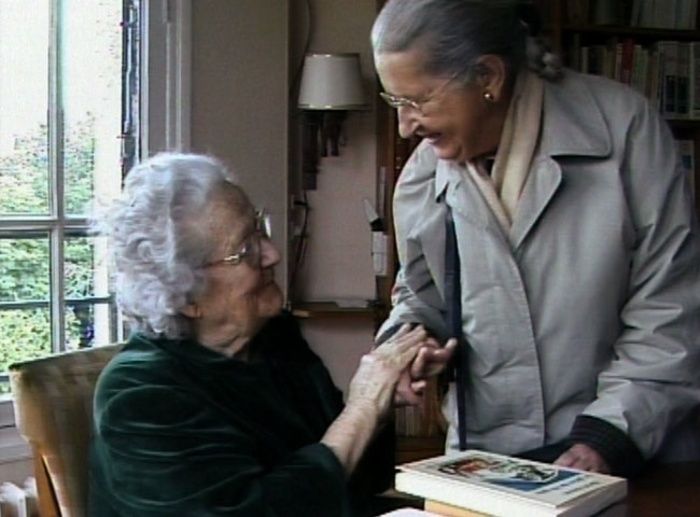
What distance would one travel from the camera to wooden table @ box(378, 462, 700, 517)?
4.35ft

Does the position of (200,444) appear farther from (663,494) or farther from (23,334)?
(23,334)

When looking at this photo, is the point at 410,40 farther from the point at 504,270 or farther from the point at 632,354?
the point at 632,354

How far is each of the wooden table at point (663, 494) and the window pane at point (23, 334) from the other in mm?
1608

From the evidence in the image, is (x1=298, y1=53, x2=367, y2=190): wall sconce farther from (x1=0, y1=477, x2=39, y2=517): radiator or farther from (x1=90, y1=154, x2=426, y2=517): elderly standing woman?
(x1=90, y1=154, x2=426, y2=517): elderly standing woman

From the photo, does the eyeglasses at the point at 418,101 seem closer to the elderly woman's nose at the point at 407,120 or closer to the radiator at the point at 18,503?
the elderly woman's nose at the point at 407,120

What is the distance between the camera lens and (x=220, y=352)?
5.52ft

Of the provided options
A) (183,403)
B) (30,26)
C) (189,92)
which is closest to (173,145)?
(189,92)

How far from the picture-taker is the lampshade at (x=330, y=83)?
11.4 feet

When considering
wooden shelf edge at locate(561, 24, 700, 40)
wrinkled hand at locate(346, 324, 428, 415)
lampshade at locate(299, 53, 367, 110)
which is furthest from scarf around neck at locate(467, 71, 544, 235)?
wooden shelf edge at locate(561, 24, 700, 40)

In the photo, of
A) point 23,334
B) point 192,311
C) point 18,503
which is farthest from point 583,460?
point 23,334

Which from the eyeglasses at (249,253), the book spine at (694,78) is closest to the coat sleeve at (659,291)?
the eyeglasses at (249,253)

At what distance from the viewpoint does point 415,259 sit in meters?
1.91

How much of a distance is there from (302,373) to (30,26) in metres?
1.58

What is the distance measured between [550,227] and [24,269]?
67.5 inches
